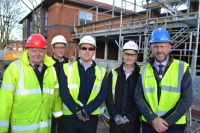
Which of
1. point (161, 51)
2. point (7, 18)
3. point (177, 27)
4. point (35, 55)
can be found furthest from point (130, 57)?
point (7, 18)

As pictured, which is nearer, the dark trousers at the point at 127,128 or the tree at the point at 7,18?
the dark trousers at the point at 127,128

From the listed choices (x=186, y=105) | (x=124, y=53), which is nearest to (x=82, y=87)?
(x=124, y=53)

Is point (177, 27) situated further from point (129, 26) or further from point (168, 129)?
point (168, 129)

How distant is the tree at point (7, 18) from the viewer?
37.8 metres

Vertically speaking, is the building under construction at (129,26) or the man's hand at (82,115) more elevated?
the building under construction at (129,26)

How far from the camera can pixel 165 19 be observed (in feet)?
32.9

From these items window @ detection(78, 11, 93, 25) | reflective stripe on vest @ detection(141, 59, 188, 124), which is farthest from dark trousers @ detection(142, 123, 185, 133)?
A: window @ detection(78, 11, 93, 25)

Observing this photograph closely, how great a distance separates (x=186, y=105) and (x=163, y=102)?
0.30m

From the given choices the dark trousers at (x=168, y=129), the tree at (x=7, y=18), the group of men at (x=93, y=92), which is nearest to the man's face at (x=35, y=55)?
the group of men at (x=93, y=92)

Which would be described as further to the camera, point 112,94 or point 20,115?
point 112,94

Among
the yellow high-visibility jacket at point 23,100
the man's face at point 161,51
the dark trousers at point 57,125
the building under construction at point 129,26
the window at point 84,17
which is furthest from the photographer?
the window at point 84,17

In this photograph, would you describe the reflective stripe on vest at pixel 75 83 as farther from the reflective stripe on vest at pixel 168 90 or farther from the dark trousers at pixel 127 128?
the reflective stripe on vest at pixel 168 90

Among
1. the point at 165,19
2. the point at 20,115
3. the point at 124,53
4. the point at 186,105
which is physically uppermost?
the point at 165,19

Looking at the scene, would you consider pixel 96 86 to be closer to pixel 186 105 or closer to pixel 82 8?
pixel 186 105
